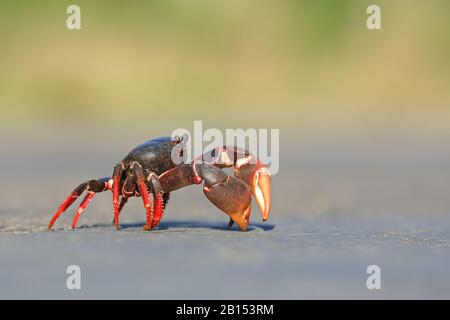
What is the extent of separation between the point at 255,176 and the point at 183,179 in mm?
576

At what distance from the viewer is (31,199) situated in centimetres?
1332

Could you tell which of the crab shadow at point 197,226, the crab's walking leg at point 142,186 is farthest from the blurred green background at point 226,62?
the crab's walking leg at point 142,186

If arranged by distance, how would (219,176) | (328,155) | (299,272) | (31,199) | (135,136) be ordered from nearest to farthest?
(299,272)
(219,176)
(31,199)
(328,155)
(135,136)

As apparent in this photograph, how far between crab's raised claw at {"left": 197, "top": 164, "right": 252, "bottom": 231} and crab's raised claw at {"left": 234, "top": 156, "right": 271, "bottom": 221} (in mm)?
254

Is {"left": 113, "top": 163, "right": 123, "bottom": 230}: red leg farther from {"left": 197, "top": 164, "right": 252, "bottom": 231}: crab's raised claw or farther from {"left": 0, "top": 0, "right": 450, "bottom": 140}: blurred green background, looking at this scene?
{"left": 0, "top": 0, "right": 450, "bottom": 140}: blurred green background

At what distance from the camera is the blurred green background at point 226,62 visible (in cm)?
2883

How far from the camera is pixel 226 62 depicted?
2997cm

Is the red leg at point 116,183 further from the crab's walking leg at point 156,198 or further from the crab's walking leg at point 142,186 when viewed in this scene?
the crab's walking leg at point 156,198

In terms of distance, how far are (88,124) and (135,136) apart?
2946 mm

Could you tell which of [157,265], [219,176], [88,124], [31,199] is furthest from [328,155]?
[157,265]

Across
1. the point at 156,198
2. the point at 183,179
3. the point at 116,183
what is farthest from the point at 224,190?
the point at 116,183

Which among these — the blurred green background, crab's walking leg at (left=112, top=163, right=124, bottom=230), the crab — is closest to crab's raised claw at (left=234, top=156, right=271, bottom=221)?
the crab

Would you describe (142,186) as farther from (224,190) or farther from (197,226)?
(197,226)
